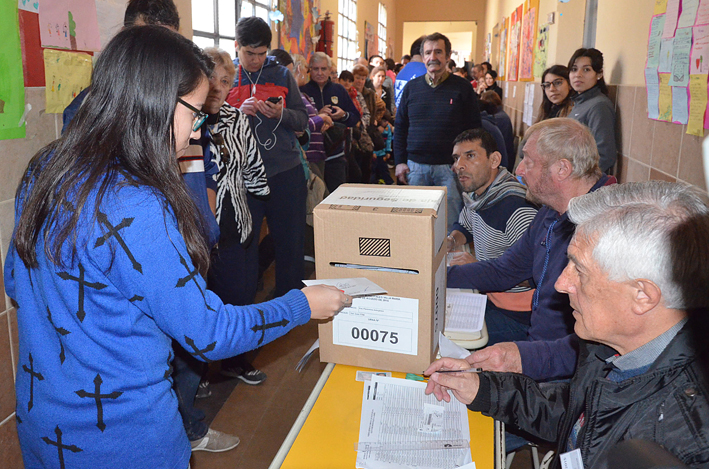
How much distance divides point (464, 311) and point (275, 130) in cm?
170

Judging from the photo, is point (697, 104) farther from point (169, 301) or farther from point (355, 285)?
point (169, 301)

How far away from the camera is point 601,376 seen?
1130mm

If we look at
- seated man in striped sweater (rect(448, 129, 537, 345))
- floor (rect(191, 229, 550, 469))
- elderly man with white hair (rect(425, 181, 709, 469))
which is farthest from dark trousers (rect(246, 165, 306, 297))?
elderly man with white hair (rect(425, 181, 709, 469))

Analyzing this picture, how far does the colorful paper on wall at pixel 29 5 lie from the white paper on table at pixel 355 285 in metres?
1.29

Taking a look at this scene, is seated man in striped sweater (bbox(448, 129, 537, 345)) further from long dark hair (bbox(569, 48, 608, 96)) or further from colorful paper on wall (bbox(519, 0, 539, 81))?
colorful paper on wall (bbox(519, 0, 539, 81))

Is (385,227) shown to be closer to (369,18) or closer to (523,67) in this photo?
(523,67)

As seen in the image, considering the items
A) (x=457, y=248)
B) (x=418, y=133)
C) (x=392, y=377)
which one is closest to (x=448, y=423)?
(x=392, y=377)

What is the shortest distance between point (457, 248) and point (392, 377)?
137cm

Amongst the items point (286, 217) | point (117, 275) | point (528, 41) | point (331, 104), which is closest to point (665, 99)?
point (286, 217)

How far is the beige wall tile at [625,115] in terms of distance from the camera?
9.77 feet

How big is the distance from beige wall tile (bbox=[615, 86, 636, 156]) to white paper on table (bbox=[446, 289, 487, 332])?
1.73 m

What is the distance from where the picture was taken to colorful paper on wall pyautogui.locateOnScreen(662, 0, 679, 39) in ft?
7.59

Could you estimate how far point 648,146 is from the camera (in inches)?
105


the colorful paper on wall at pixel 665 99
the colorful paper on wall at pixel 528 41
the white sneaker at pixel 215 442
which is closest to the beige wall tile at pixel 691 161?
the colorful paper on wall at pixel 665 99
